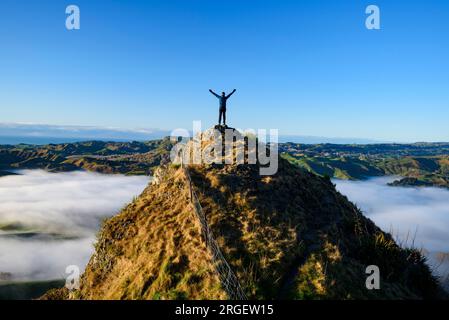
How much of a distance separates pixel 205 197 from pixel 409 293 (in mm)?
11898

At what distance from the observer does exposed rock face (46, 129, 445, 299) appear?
57.0ft

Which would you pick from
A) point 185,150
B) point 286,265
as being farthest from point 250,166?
point 286,265

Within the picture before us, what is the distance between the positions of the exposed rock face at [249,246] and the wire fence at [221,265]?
22 cm

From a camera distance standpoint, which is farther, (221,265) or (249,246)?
(249,246)

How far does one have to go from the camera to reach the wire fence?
644 inches

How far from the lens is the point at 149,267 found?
18.7 m

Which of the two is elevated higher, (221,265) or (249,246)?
(249,246)

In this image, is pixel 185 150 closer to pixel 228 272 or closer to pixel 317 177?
pixel 317 177

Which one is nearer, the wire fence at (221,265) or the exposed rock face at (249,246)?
the wire fence at (221,265)

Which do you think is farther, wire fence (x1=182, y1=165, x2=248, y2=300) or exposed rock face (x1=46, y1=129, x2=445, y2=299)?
exposed rock face (x1=46, y1=129, x2=445, y2=299)

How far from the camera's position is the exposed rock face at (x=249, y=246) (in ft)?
57.0

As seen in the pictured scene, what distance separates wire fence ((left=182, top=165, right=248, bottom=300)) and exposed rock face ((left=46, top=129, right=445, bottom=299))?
0.22m

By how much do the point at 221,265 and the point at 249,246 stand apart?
208 centimetres

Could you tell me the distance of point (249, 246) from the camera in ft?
62.9
